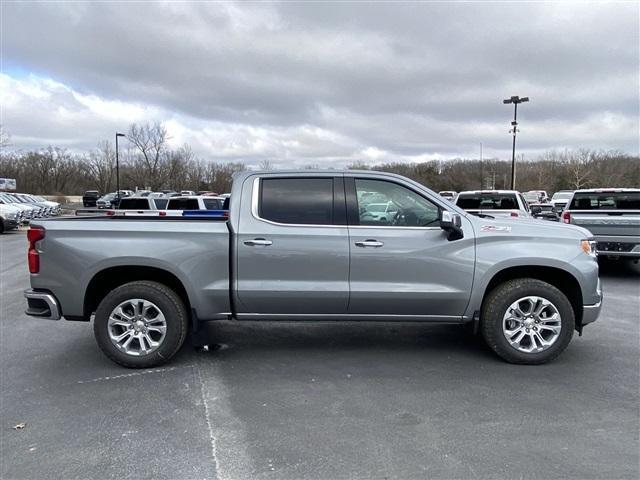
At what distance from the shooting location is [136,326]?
4.67 metres

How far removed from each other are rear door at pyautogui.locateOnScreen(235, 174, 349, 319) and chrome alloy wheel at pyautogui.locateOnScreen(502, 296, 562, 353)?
5.30ft

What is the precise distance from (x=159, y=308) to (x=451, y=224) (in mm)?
2841

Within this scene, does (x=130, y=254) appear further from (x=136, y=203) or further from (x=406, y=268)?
(x=136, y=203)

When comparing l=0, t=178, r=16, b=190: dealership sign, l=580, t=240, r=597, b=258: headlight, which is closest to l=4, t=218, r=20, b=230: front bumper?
l=580, t=240, r=597, b=258: headlight

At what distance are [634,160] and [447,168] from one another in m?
34.5

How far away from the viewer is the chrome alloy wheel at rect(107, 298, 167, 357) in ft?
15.2

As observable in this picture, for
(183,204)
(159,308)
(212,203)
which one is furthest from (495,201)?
(159,308)

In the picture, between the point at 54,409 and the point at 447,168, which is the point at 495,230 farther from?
the point at 447,168

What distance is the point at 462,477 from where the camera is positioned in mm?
2902

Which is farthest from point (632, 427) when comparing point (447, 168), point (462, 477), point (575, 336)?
point (447, 168)

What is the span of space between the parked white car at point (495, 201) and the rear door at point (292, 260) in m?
8.89

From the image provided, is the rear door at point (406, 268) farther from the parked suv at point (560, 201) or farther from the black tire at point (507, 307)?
the parked suv at point (560, 201)

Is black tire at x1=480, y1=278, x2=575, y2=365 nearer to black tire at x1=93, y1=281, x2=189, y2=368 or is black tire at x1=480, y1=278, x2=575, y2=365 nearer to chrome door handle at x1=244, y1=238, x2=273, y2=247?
chrome door handle at x1=244, y1=238, x2=273, y2=247

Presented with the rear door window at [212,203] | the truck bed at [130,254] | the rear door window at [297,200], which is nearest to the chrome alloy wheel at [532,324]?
the rear door window at [297,200]
